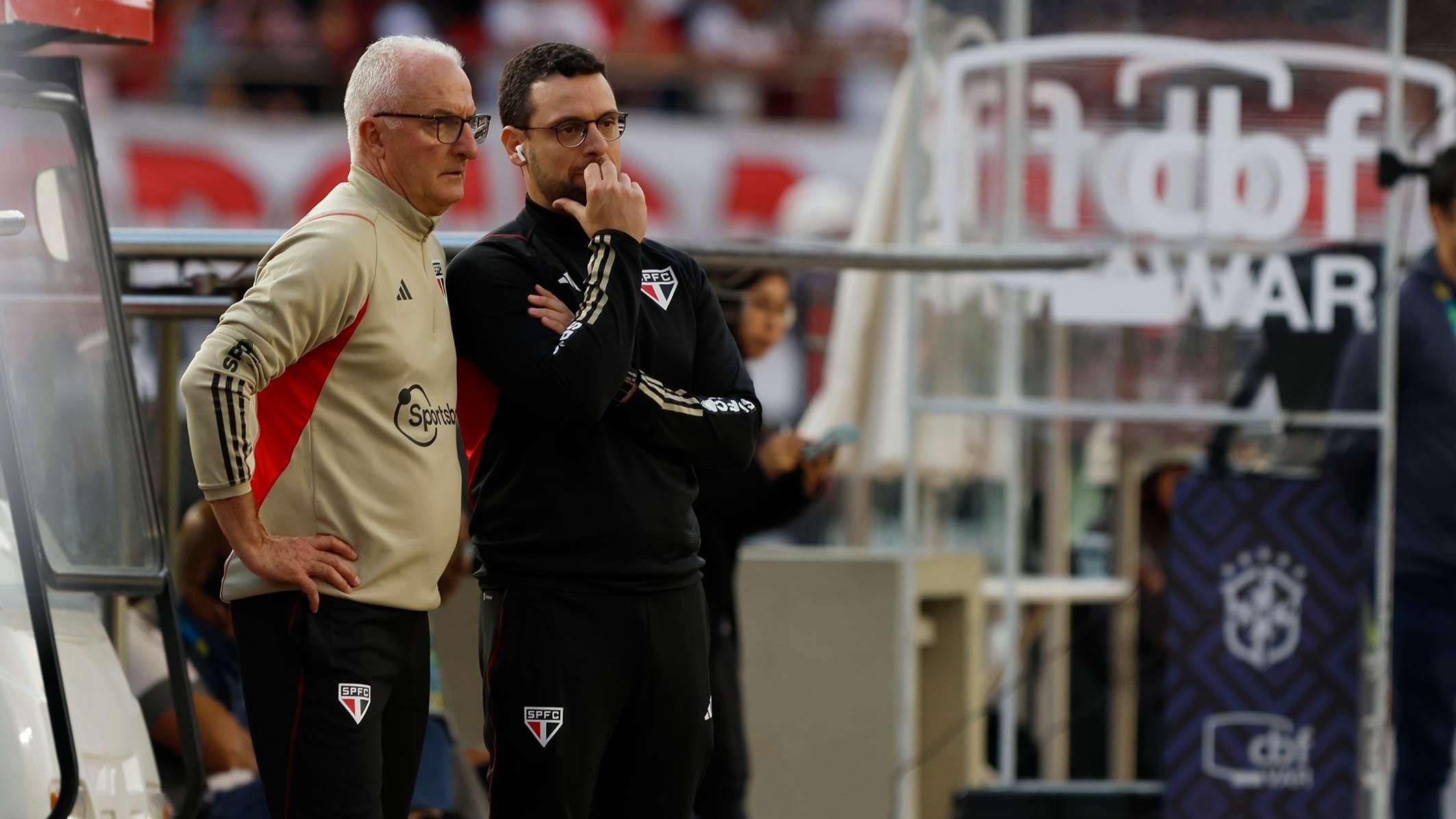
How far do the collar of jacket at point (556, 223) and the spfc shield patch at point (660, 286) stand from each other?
0.13m

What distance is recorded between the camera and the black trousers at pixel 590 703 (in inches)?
139

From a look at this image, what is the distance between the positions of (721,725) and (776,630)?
4.85 feet

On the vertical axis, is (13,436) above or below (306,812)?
above

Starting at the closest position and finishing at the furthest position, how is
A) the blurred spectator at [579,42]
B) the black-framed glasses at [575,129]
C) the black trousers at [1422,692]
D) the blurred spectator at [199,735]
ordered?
the black-framed glasses at [575,129]
the blurred spectator at [199,735]
the black trousers at [1422,692]
the blurred spectator at [579,42]

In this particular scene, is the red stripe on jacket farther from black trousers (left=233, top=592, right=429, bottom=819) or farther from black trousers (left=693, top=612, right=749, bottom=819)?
black trousers (left=693, top=612, right=749, bottom=819)

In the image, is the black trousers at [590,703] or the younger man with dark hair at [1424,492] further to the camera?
the younger man with dark hair at [1424,492]

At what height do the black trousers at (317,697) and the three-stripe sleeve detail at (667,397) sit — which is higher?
the three-stripe sleeve detail at (667,397)

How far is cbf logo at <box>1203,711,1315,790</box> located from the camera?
6.78 metres

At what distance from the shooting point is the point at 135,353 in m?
6.00

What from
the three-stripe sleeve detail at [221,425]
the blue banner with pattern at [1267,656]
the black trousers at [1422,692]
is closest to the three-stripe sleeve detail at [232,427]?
the three-stripe sleeve detail at [221,425]

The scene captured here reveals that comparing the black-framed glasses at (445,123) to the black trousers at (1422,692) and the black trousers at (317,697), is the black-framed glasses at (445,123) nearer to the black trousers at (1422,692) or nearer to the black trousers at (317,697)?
the black trousers at (317,697)

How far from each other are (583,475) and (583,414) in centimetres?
14

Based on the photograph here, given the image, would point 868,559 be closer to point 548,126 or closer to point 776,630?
point 776,630

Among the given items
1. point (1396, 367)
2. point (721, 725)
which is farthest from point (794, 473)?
point (1396, 367)
